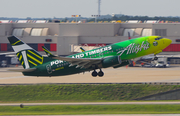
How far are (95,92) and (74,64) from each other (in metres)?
26.0

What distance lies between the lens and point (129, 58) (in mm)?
72812

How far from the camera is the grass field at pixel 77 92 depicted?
324ft

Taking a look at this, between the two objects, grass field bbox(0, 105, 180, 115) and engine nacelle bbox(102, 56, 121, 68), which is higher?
engine nacelle bbox(102, 56, 121, 68)

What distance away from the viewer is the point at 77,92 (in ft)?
334

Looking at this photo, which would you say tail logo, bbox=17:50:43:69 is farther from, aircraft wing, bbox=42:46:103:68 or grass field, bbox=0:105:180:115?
grass field, bbox=0:105:180:115

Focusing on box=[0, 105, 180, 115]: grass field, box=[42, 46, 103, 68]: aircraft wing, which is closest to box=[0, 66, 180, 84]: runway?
box=[0, 105, 180, 115]: grass field

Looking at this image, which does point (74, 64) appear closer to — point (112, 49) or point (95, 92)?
A: point (112, 49)

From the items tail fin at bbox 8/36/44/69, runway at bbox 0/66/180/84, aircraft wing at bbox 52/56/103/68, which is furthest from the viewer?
runway at bbox 0/66/180/84

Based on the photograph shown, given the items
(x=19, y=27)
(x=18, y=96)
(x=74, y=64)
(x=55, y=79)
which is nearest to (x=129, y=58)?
(x=74, y=64)

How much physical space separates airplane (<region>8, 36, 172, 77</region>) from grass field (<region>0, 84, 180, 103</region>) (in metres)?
20.4

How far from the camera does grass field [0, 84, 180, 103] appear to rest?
98875mm

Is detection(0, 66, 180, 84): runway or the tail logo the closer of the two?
the tail logo

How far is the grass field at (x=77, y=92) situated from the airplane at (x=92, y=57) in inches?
803

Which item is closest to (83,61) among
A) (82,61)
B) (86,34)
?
(82,61)
